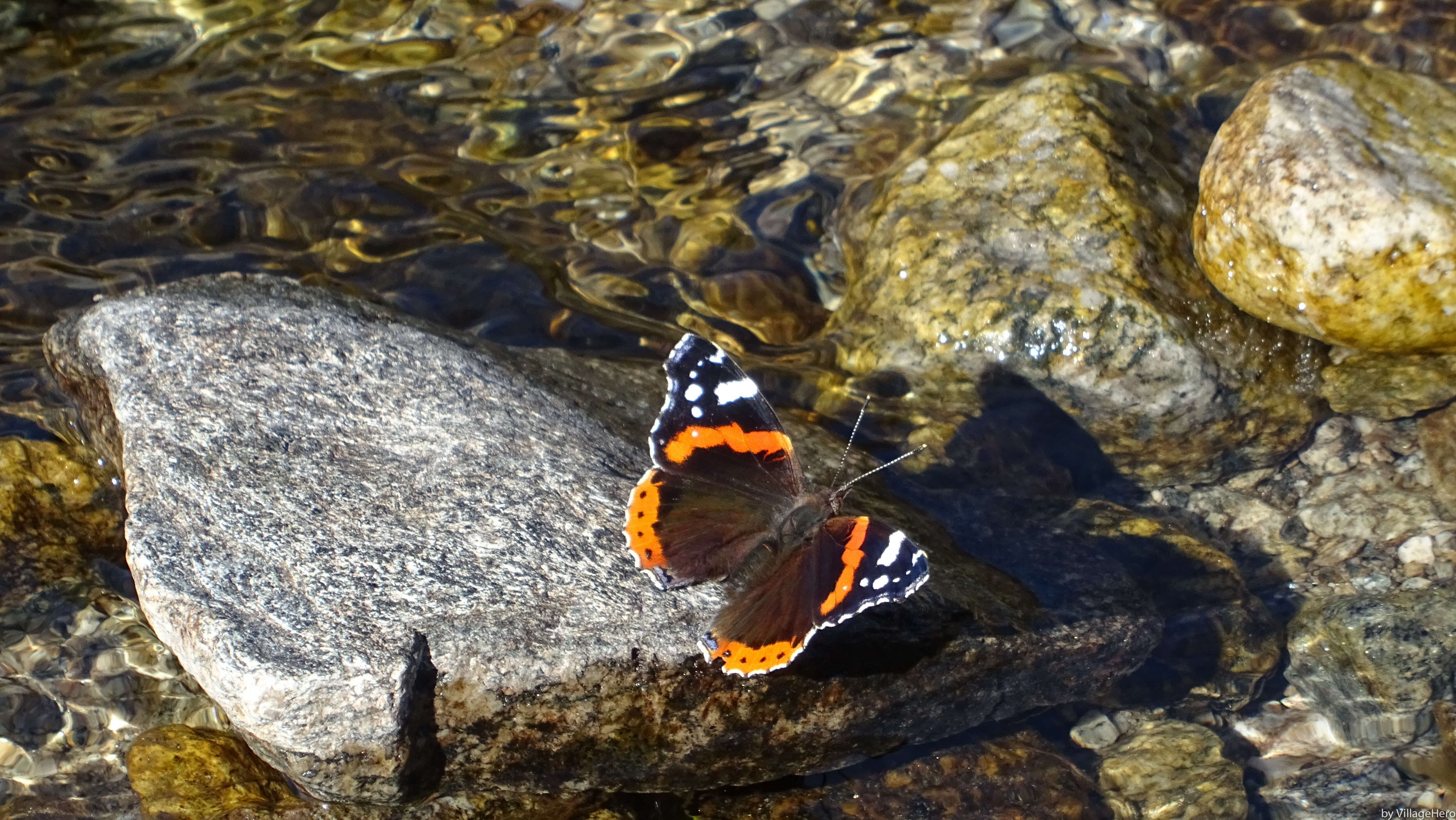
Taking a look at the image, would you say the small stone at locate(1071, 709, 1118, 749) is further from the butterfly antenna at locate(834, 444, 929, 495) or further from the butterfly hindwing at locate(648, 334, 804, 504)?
the butterfly hindwing at locate(648, 334, 804, 504)

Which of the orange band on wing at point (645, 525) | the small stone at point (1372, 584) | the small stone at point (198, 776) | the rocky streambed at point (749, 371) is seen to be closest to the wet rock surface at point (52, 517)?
the rocky streambed at point (749, 371)

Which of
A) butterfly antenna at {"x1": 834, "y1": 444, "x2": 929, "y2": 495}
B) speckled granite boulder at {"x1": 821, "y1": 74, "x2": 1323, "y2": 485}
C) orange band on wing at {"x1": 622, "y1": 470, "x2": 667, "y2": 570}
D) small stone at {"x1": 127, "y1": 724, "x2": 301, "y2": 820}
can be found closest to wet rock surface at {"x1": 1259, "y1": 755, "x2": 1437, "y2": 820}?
speckled granite boulder at {"x1": 821, "y1": 74, "x2": 1323, "y2": 485}

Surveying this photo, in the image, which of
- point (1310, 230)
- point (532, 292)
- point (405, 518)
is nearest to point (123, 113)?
point (532, 292)

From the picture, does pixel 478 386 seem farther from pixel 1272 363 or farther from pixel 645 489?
pixel 1272 363

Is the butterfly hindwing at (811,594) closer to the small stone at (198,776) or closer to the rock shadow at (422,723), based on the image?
the rock shadow at (422,723)

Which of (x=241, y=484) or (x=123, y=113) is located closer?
(x=241, y=484)

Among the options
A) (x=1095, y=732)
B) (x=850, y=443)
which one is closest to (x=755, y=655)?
(x=850, y=443)
